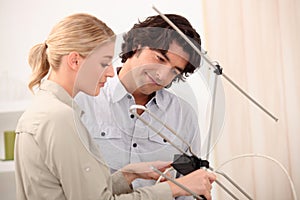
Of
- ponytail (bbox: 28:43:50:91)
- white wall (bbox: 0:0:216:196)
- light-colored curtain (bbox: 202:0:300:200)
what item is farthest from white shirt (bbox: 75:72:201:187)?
white wall (bbox: 0:0:216:196)

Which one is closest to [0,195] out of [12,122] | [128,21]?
[12,122]

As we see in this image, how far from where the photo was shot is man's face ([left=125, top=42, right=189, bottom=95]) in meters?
1.09

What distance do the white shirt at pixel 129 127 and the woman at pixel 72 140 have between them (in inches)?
0.9

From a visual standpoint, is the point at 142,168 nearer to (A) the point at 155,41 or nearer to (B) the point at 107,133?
(B) the point at 107,133

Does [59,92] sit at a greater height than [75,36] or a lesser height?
lesser

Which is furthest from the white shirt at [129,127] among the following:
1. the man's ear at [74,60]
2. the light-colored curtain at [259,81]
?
the light-colored curtain at [259,81]

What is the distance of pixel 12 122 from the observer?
247 centimetres

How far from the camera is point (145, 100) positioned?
1146mm

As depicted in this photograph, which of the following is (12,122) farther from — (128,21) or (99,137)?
(99,137)

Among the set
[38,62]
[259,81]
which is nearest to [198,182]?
[38,62]

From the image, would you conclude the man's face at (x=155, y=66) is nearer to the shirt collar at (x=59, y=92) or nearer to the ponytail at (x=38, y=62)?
the shirt collar at (x=59, y=92)

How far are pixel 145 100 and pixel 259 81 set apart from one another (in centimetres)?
115

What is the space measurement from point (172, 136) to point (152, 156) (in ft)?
0.22

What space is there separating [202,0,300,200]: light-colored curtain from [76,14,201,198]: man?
1017 mm
